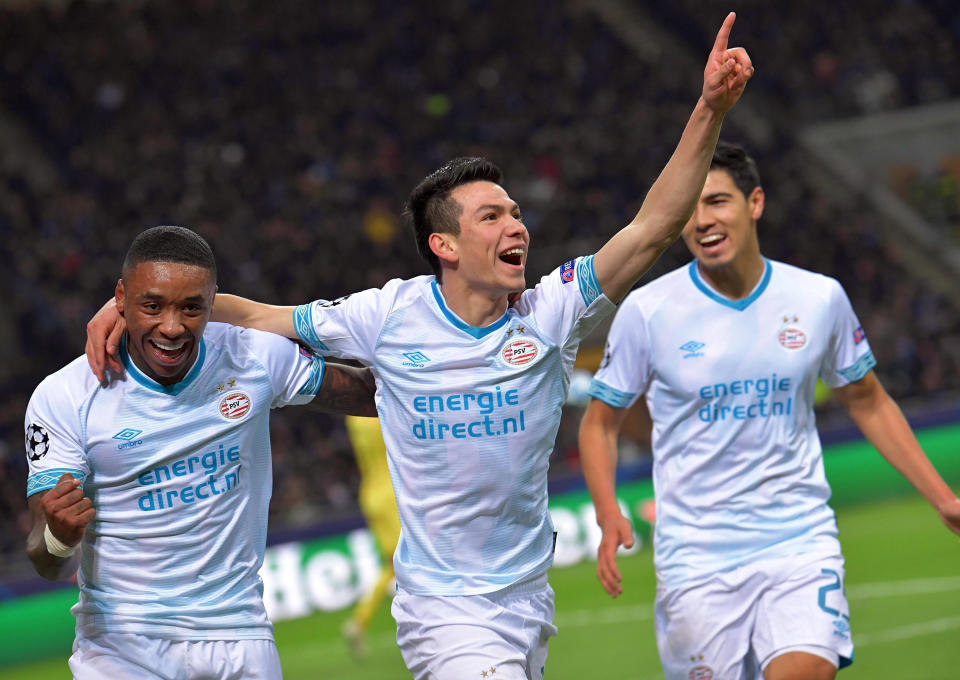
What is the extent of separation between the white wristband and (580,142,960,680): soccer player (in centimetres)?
207

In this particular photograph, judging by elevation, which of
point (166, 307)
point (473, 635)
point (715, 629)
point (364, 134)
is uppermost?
point (364, 134)

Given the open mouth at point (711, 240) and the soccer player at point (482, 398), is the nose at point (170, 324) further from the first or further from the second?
the open mouth at point (711, 240)

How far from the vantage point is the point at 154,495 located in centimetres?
459

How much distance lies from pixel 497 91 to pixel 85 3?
8.40m

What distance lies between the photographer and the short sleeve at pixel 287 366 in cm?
493

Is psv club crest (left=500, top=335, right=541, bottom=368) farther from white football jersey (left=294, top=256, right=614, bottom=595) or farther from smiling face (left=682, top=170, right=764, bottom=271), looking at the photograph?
smiling face (left=682, top=170, right=764, bottom=271)

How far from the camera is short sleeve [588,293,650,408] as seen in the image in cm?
581

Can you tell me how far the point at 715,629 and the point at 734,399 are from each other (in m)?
0.98

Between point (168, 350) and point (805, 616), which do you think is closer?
point (168, 350)

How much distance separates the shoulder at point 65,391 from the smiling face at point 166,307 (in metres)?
0.24

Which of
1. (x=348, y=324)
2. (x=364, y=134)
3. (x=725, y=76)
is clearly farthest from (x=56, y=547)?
(x=364, y=134)

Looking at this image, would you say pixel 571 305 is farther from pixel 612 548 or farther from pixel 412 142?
pixel 412 142

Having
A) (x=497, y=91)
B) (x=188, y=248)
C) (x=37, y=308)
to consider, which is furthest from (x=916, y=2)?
(x=188, y=248)

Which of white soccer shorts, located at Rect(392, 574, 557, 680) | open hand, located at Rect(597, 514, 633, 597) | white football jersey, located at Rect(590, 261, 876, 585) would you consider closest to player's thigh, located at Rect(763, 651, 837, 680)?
white football jersey, located at Rect(590, 261, 876, 585)
